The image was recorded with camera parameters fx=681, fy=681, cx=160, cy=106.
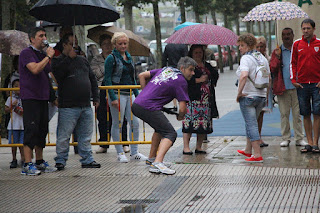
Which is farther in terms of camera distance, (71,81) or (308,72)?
(308,72)

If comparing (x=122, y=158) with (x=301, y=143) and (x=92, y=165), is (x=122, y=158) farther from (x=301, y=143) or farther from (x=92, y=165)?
(x=301, y=143)

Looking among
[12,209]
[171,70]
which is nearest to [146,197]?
[12,209]

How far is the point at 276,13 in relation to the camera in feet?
35.2

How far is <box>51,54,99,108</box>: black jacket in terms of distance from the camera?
891cm

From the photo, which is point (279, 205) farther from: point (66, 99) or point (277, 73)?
point (277, 73)

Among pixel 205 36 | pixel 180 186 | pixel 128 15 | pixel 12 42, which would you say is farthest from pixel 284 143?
pixel 128 15

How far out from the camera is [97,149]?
11250 mm

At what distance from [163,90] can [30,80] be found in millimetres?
1736

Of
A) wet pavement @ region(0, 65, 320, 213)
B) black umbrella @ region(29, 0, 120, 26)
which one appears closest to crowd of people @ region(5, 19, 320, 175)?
wet pavement @ region(0, 65, 320, 213)

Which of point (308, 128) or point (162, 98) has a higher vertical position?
point (162, 98)

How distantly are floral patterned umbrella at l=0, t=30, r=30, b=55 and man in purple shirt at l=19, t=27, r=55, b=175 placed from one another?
0.96m

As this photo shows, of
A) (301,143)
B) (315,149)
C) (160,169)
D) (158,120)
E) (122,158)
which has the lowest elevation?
(301,143)

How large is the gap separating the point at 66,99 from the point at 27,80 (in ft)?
1.89

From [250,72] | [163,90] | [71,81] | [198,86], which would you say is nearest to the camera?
[163,90]
